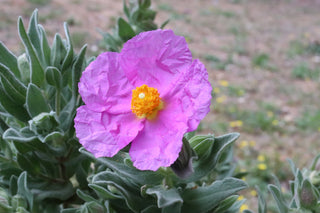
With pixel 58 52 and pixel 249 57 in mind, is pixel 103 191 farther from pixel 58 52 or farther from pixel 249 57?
pixel 249 57

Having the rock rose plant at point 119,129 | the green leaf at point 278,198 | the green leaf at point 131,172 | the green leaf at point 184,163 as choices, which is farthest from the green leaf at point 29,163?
the green leaf at point 278,198

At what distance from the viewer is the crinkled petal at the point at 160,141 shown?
814mm

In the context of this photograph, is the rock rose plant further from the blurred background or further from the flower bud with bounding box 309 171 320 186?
the blurred background

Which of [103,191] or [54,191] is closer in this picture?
[103,191]

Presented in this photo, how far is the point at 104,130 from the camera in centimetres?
91

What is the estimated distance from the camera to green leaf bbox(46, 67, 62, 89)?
3.70 ft

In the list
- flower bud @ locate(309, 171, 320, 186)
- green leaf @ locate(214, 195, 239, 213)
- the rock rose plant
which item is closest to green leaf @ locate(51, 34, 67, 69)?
the rock rose plant

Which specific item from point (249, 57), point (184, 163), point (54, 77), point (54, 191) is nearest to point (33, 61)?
point (54, 77)

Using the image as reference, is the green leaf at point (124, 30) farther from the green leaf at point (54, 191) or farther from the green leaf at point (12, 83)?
the green leaf at point (54, 191)

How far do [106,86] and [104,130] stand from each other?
0.39 ft

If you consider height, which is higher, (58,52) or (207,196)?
(58,52)

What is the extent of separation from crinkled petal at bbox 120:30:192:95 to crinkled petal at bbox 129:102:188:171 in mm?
79

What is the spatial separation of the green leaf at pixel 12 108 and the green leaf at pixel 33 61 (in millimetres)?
91

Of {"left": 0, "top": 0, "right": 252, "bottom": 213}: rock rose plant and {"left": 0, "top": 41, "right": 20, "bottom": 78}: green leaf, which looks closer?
{"left": 0, "top": 0, "right": 252, "bottom": 213}: rock rose plant
